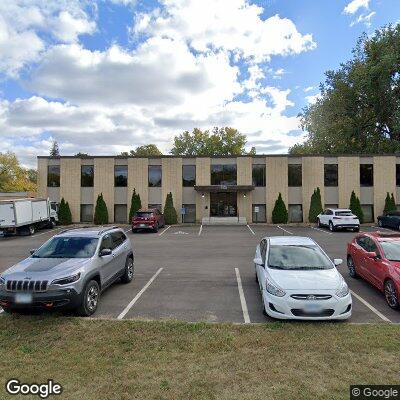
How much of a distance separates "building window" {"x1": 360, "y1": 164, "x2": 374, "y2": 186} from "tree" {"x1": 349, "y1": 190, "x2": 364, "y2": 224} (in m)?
1.90

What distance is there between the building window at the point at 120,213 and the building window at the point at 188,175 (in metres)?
6.37

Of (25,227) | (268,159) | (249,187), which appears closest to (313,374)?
(25,227)

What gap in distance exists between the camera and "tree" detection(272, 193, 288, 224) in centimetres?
3120

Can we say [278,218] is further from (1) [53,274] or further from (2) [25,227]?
(1) [53,274]

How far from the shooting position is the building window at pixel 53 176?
1300 inches

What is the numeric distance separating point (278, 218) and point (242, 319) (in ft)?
81.9

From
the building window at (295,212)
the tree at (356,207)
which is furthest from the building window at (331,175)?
the building window at (295,212)

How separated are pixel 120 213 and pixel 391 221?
24.0 meters

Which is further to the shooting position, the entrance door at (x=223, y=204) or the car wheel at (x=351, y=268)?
the entrance door at (x=223, y=204)

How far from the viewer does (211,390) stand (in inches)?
173

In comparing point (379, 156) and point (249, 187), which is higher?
point (379, 156)

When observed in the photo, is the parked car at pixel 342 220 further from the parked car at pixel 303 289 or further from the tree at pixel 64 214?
the tree at pixel 64 214

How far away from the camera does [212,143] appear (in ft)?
233

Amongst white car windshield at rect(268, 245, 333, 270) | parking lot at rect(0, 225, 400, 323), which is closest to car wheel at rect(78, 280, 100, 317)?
parking lot at rect(0, 225, 400, 323)
